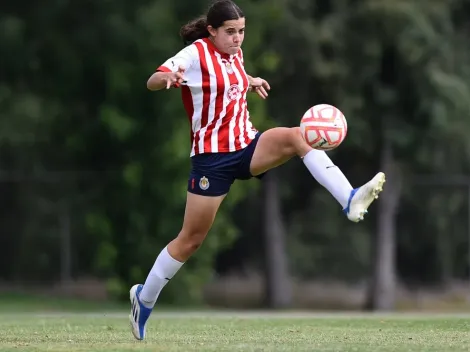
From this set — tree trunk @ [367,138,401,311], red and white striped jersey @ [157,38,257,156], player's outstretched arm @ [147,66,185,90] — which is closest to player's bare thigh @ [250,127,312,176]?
red and white striped jersey @ [157,38,257,156]

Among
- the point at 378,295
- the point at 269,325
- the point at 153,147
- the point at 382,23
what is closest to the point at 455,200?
the point at 378,295

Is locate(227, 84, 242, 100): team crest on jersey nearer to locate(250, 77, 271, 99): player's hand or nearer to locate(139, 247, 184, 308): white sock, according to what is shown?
locate(250, 77, 271, 99): player's hand

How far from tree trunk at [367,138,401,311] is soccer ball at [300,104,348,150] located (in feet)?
53.5

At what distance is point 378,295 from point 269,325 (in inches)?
538

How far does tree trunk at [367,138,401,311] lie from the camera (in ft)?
79.9

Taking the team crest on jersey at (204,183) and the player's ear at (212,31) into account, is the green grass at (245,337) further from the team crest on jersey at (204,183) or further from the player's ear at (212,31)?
the player's ear at (212,31)

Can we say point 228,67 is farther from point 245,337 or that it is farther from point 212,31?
point 245,337

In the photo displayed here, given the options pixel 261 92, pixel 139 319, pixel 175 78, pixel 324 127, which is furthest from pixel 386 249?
pixel 175 78

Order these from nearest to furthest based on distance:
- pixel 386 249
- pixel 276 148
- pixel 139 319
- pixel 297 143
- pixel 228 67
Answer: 1. pixel 297 143
2. pixel 276 148
3. pixel 228 67
4. pixel 139 319
5. pixel 386 249

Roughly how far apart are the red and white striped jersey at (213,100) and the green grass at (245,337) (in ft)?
4.57

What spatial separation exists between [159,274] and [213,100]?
52.0 inches

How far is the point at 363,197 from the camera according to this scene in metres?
7.91

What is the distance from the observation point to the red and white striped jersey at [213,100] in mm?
8500

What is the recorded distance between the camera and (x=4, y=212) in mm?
24266
